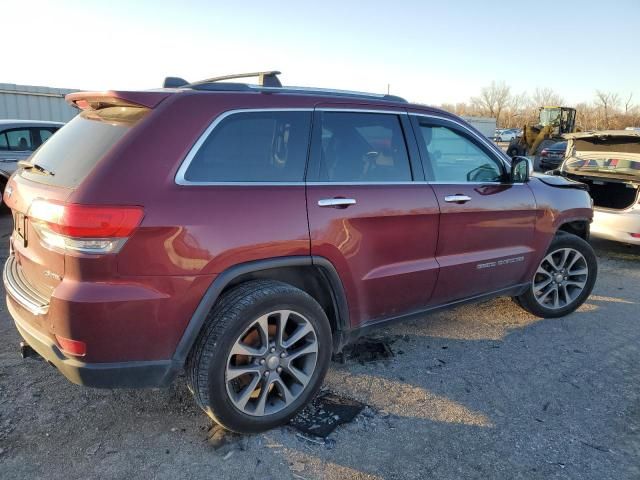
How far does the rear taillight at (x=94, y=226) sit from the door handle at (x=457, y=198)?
2.08 meters

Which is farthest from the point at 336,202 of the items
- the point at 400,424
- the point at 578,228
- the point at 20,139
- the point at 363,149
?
the point at 20,139

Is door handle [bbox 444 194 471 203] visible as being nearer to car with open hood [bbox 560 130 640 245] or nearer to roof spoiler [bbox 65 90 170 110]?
roof spoiler [bbox 65 90 170 110]

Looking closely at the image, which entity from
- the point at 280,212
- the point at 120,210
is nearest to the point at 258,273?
the point at 280,212

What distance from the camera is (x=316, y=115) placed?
2947 millimetres

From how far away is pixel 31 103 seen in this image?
50.1 feet

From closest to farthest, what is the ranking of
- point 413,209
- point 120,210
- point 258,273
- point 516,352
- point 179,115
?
point 120,210 < point 179,115 < point 258,273 < point 413,209 < point 516,352

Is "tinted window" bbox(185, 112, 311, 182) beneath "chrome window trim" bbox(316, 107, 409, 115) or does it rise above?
beneath

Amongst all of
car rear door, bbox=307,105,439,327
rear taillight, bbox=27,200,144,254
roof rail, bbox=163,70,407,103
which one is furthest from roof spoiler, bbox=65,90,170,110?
car rear door, bbox=307,105,439,327

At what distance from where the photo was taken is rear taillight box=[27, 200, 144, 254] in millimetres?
2162

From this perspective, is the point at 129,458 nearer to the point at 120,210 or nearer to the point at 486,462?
the point at 120,210

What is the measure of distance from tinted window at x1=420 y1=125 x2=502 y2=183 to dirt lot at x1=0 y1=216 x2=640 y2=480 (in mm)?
1343

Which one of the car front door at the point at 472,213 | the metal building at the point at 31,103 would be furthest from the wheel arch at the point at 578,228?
the metal building at the point at 31,103

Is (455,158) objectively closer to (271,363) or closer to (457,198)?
(457,198)

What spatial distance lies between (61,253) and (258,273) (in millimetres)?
973
